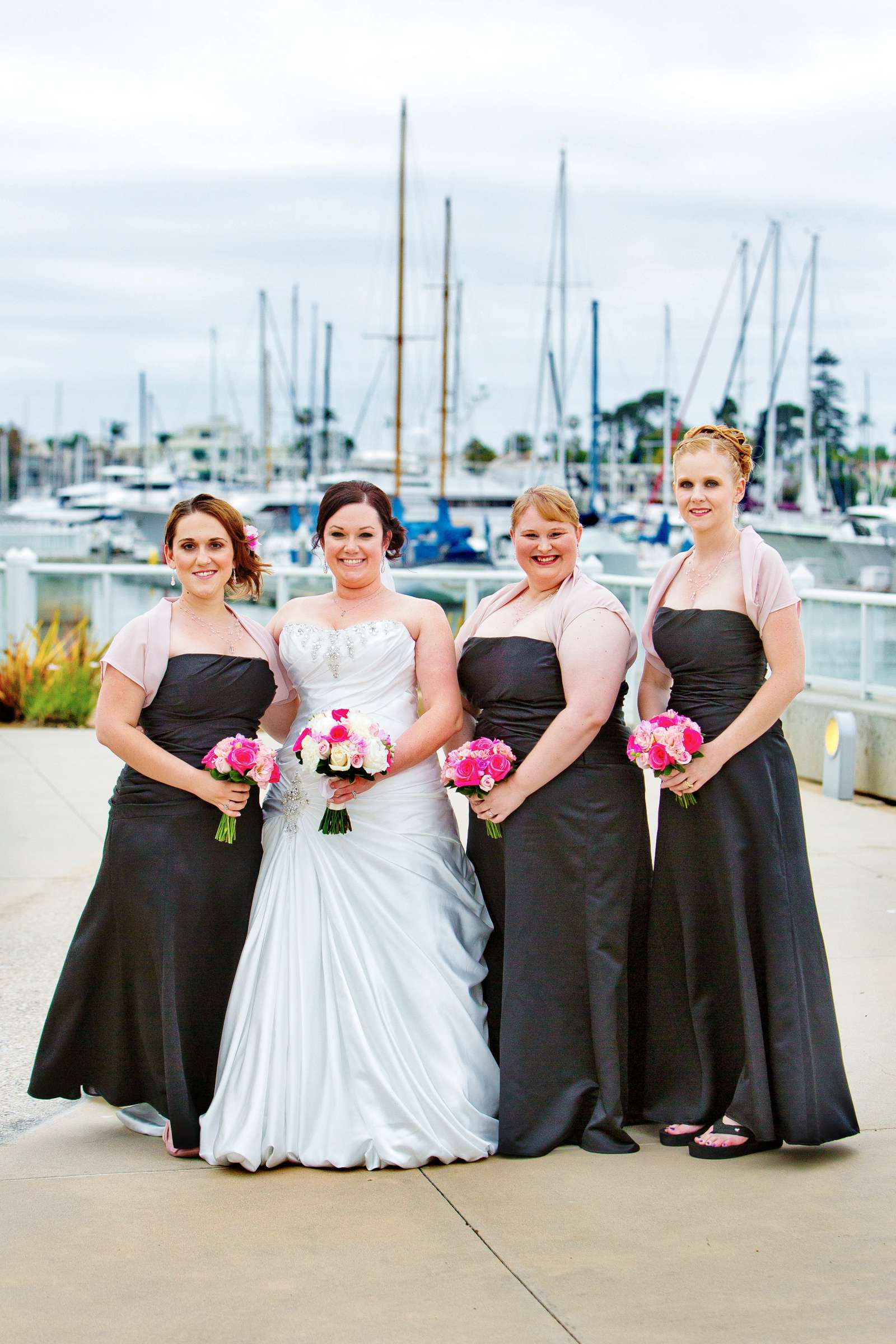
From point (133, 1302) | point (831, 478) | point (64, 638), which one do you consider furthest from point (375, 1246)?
point (831, 478)

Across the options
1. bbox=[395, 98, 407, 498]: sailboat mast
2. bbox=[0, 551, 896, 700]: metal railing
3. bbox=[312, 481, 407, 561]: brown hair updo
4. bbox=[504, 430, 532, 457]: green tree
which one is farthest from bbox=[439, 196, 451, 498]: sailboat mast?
bbox=[504, 430, 532, 457]: green tree

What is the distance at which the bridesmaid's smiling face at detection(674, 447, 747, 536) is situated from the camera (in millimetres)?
4188

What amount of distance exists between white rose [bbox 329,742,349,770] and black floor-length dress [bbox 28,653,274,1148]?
17.6 inches

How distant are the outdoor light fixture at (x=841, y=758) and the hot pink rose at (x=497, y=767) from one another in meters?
6.11

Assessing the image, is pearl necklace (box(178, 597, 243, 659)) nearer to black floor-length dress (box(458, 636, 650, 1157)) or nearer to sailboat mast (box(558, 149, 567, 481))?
black floor-length dress (box(458, 636, 650, 1157))

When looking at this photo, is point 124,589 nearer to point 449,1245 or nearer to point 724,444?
point 724,444

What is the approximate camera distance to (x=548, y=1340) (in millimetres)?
2980

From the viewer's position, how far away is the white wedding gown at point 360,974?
401 centimetres

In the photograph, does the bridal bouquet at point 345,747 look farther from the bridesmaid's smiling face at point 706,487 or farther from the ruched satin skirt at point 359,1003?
the bridesmaid's smiling face at point 706,487

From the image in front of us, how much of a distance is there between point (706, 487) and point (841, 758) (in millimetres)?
6058

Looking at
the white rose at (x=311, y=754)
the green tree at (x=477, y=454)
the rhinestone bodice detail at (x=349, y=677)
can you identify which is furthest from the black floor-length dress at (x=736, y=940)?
the green tree at (x=477, y=454)

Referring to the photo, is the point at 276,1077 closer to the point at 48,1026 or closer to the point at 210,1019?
the point at 210,1019

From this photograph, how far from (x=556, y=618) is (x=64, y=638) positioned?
35.4 feet

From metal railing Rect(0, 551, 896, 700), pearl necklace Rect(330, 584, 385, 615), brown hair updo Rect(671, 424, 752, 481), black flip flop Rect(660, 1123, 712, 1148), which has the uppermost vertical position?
brown hair updo Rect(671, 424, 752, 481)
